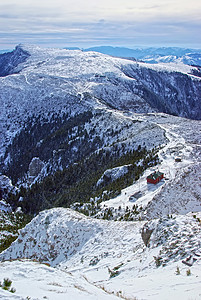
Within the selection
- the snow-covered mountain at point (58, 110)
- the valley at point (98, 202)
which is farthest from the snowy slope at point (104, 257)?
the snow-covered mountain at point (58, 110)

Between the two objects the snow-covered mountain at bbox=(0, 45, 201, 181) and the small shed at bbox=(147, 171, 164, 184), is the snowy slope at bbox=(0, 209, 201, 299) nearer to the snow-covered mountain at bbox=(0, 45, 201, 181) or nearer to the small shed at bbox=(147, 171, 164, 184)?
the small shed at bbox=(147, 171, 164, 184)

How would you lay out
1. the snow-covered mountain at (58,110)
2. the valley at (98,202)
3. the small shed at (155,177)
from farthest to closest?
the snow-covered mountain at (58,110)
the small shed at (155,177)
the valley at (98,202)

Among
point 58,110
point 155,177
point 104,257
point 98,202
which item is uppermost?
point 58,110

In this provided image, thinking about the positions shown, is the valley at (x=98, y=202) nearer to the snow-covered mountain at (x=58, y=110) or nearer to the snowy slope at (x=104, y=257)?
the snowy slope at (x=104, y=257)

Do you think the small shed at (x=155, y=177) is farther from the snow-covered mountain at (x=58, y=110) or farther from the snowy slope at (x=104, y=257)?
the snow-covered mountain at (x=58, y=110)

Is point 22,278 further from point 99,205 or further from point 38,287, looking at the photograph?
point 99,205

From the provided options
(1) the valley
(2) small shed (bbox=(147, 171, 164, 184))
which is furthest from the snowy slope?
(2) small shed (bbox=(147, 171, 164, 184))

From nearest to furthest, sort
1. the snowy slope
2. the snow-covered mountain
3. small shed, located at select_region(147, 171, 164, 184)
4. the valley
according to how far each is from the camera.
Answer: the snowy slope
the valley
small shed, located at select_region(147, 171, 164, 184)
the snow-covered mountain

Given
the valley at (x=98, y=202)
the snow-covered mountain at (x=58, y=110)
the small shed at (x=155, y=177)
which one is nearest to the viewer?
the valley at (x=98, y=202)

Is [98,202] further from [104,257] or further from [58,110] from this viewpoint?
[58,110]

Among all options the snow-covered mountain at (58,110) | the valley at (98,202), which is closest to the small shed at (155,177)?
the valley at (98,202)

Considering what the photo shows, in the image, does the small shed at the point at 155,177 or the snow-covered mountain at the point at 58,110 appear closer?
the small shed at the point at 155,177

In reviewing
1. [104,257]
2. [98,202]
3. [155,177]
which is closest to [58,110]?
[98,202]
